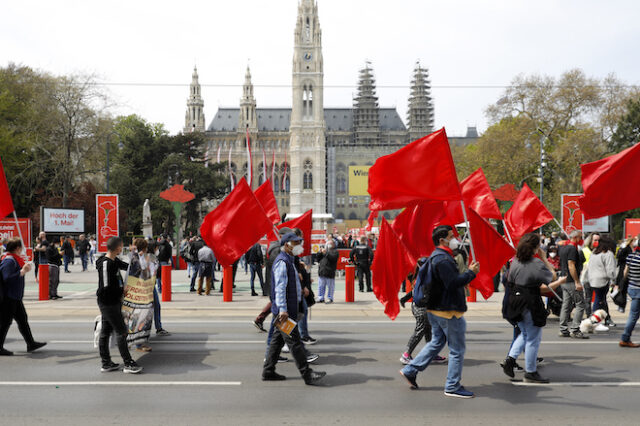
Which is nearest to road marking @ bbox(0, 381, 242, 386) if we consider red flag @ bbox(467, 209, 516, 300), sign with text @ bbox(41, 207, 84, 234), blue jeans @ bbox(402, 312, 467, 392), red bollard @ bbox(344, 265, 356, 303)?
blue jeans @ bbox(402, 312, 467, 392)

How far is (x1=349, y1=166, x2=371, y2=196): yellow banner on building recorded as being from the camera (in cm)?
10931

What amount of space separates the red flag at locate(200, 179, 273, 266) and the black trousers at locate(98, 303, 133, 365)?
3.01 m

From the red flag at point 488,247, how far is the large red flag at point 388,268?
1.40 m

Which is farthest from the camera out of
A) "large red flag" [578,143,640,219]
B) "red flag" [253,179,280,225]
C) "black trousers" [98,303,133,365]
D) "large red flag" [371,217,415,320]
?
"red flag" [253,179,280,225]

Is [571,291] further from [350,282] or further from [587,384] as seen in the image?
[350,282]

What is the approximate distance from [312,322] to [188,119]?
438 ft

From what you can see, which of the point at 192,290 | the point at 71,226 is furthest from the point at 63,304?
the point at 71,226

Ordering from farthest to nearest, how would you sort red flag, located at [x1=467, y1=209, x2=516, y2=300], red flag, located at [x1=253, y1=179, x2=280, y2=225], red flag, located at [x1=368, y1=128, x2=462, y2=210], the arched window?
the arched window → red flag, located at [x1=253, y1=179, x2=280, y2=225] → red flag, located at [x1=467, y1=209, x2=516, y2=300] → red flag, located at [x1=368, y1=128, x2=462, y2=210]

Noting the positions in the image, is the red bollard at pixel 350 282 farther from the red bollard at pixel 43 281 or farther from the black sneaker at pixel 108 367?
the black sneaker at pixel 108 367

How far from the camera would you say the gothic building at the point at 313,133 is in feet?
377

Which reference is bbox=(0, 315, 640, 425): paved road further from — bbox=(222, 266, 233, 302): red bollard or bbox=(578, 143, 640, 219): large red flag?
bbox=(222, 266, 233, 302): red bollard

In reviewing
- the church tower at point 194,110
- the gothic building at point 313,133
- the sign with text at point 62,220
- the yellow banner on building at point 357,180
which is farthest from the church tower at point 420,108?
the sign with text at point 62,220

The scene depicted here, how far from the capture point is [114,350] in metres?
9.48

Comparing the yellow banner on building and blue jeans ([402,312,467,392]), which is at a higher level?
the yellow banner on building
